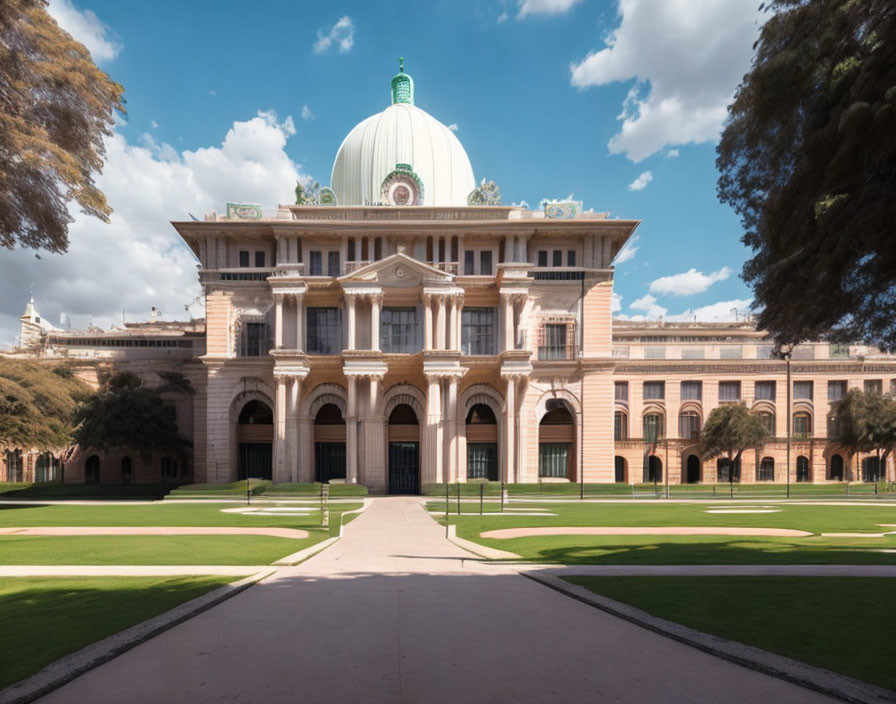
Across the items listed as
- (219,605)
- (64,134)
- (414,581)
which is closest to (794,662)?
(414,581)

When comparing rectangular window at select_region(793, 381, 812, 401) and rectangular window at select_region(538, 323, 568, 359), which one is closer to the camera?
rectangular window at select_region(538, 323, 568, 359)

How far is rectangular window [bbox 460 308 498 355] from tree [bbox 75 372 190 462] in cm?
2930

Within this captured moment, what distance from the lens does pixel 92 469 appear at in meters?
52.0

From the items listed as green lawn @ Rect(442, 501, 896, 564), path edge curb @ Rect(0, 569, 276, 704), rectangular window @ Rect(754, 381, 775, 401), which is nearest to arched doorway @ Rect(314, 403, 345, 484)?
green lawn @ Rect(442, 501, 896, 564)

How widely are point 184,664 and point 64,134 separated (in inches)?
417

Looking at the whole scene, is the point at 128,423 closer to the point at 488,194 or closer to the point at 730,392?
the point at 488,194

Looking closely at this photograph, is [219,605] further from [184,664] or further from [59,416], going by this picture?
[59,416]

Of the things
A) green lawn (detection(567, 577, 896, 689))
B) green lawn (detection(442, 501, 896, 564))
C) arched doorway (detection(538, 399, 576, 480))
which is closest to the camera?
green lawn (detection(567, 577, 896, 689))

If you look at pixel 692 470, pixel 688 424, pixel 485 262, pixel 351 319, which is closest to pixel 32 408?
pixel 351 319

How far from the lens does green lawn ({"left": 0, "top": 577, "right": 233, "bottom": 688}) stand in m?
7.18

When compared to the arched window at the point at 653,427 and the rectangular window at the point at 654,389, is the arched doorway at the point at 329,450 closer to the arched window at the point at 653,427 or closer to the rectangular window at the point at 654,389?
A: the arched window at the point at 653,427

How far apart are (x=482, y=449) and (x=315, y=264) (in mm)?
23278

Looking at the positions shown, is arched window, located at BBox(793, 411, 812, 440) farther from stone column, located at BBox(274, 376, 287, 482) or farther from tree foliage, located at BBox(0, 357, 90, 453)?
tree foliage, located at BBox(0, 357, 90, 453)

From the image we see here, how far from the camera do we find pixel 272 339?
45.4 m
